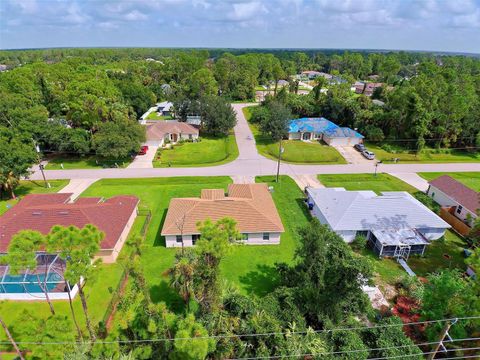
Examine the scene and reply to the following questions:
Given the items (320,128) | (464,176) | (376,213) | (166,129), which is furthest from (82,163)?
(464,176)

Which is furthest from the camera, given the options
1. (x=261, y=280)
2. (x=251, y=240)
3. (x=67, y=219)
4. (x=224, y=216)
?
(x=251, y=240)

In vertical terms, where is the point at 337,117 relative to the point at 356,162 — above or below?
above

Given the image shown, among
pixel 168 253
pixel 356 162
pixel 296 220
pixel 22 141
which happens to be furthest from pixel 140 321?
pixel 356 162

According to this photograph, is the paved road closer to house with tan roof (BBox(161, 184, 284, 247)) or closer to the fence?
the fence

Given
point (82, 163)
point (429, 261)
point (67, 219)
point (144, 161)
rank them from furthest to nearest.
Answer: point (144, 161)
point (82, 163)
point (67, 219)
point (429, 261)

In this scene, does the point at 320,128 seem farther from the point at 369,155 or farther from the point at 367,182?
the point at 367,182

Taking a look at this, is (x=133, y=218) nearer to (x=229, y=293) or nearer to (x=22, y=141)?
(x=229, y=293)
